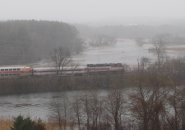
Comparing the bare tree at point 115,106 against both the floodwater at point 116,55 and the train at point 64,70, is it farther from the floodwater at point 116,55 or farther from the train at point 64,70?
the floodwater at point 116,55

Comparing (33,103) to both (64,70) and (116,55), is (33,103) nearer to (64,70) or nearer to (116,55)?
(64,70)

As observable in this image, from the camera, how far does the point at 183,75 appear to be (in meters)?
18.5

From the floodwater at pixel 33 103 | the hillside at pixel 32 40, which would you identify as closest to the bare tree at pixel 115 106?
the floodwater at pixel 33 103

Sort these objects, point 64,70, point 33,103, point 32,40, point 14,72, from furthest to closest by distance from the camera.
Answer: point 32,40
point 64,70
point 14,72
point 33,103

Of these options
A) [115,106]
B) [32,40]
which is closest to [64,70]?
[32,40]

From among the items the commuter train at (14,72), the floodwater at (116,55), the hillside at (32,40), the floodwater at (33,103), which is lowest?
the floodwater at (33,103)

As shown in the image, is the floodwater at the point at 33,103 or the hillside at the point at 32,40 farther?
the hillside at the point at 32,40

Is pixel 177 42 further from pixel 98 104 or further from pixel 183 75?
pixel 98 104

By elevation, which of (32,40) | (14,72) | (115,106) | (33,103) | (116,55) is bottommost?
(33,103)

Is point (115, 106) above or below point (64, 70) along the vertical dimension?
below

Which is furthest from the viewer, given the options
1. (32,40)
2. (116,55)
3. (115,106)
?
(116,55)

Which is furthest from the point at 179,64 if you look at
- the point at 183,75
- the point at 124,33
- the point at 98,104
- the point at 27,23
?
the point at 124,33

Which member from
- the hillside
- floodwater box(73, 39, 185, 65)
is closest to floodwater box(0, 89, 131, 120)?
floodwater box(73, 39, 185, 65)

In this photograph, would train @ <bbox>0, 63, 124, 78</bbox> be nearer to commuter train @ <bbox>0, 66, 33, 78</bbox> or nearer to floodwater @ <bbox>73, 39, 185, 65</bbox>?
commuter train @ <bbox>0, 66, 33, 78</bbox>
